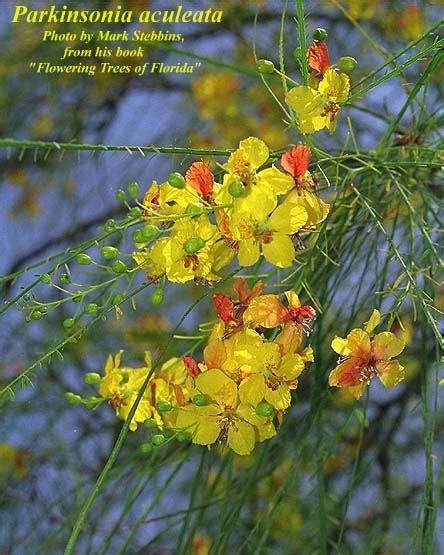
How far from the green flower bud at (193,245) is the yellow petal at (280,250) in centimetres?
4

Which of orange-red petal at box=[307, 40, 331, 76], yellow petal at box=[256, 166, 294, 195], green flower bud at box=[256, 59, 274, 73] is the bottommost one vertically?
yellow petal at box=[256, 166, 294, 195]

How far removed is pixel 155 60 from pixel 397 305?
1118 millimetres

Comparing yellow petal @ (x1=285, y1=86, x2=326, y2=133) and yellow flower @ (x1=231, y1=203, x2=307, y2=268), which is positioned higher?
yellow petal @ (x1=285, y1=86, x2=326, y2=133)

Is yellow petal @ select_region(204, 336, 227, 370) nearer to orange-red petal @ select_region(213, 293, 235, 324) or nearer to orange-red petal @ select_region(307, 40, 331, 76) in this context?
orange-red petal @ select_region(213, 293, 235, 324)

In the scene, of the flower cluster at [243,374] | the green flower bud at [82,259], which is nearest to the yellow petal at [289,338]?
the flower cluster at [243,374]

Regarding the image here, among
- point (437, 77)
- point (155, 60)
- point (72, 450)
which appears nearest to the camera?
point (437, 77)

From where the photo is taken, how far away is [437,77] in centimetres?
116

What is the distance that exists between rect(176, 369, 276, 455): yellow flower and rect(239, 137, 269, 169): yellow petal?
0.33 ft

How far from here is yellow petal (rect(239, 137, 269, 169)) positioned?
1.44ft

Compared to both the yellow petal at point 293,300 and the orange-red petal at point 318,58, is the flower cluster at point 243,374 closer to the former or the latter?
the yellow petal at point 293,300

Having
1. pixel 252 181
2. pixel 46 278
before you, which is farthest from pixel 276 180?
pixel 46 278

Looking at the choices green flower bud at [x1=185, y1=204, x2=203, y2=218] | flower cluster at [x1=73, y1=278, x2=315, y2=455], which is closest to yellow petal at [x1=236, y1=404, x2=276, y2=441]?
flower cluster at [x1=73, y1=278, x2=315, y2=455]

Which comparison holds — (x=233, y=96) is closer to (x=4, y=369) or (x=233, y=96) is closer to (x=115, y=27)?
(x=115, y=27)

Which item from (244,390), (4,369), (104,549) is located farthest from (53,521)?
(244,390)
